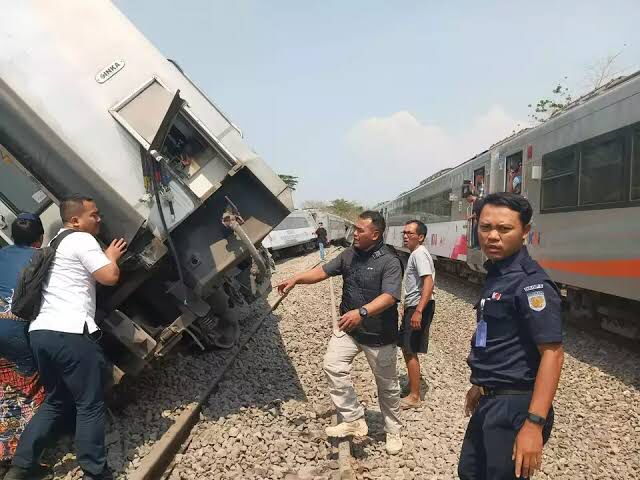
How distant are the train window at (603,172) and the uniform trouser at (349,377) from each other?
166 inches

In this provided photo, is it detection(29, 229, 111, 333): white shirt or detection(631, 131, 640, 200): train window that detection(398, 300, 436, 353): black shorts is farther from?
detection(631, 131, 640, 200): train window

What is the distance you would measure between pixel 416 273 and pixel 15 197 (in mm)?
3818

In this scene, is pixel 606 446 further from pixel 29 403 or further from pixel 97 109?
pixel 97 109

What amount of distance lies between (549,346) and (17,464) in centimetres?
341

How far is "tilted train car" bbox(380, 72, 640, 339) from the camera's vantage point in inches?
251

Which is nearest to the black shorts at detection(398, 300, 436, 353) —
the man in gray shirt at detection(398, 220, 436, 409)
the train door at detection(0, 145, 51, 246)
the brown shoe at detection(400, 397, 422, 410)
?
the man in gray shirt at detection(398, 220, 436, 409)

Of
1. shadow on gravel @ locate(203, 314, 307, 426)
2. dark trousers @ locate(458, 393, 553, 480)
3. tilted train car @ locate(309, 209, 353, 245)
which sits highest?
dark trousers @ locate(458, 393, 553, 480)

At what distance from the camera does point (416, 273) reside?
5.21m

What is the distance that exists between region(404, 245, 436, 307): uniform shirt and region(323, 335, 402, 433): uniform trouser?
1.10 m

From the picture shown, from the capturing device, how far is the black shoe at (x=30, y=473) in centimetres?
349

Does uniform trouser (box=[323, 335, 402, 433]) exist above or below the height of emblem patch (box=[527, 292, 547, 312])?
below

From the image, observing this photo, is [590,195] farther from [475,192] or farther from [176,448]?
[176,448]

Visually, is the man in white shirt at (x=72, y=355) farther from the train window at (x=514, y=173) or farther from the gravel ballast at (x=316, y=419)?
the train window at (x=514, y=173)

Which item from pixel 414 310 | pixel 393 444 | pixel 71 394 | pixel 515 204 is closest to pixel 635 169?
pixel 414 310
